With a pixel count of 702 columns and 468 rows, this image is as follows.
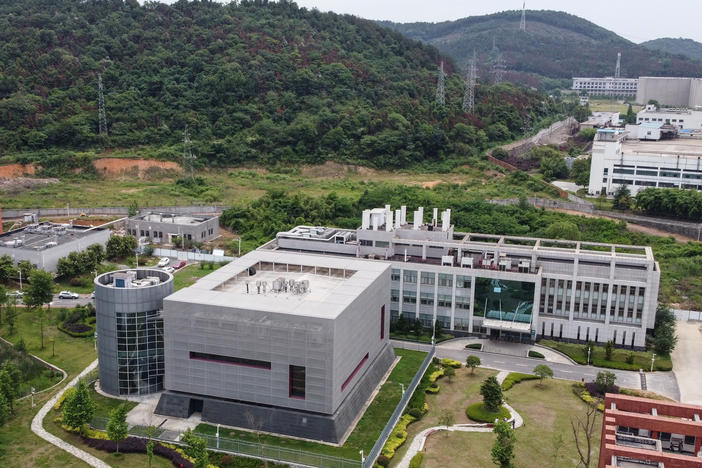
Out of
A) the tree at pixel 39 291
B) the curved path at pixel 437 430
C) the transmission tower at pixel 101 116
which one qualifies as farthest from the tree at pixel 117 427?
the transmission tower at pixel 101 116

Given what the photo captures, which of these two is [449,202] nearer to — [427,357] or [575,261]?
[575,261]

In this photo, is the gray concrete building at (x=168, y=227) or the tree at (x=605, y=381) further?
the gray concrete building at (x=168, y=227)

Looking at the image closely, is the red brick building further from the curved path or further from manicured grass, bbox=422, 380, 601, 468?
the curved path

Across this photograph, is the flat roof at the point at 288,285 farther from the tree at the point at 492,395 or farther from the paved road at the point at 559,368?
the tree at the point at 492,395

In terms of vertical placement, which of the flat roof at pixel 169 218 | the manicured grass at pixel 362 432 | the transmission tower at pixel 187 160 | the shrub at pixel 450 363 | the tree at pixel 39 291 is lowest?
the manicured grass at pixel 362 432

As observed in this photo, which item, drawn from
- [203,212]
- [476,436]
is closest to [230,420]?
[476,436]

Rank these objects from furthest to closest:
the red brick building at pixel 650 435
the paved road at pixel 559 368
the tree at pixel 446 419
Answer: the paved road at pixel 559 368, the tree at pixel 446 419, the red brick building at pixel 650 435
